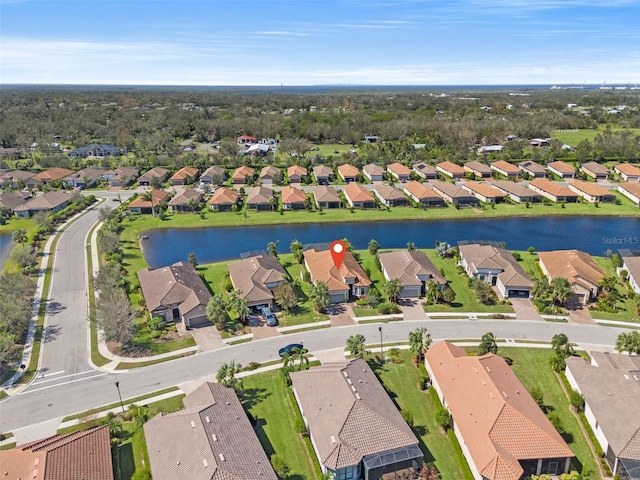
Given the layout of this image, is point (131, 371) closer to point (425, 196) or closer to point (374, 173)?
point (425, 196)

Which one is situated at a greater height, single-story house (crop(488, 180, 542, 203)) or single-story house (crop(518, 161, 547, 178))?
single-story house (crop(518, 161, 547, 178))

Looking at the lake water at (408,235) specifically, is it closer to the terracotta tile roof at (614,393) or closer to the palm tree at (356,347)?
the palm tree at (356,347)

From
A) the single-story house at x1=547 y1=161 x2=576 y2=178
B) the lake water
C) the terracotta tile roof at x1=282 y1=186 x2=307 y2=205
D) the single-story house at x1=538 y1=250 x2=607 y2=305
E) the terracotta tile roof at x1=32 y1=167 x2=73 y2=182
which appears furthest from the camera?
the single-story house at x1=547 y1=161 x2=576 y2=178

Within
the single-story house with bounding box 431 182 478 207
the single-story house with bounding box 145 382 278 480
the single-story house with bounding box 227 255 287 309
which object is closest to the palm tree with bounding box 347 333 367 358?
the single-story house with bounding box 145 382 278 480

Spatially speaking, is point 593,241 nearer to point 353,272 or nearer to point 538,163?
point 353,272

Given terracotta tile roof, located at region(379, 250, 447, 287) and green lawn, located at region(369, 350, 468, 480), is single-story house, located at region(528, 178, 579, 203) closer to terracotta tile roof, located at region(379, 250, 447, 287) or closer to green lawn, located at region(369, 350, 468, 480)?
terracotta tile roof, located at region(379, 250, 447, 287)

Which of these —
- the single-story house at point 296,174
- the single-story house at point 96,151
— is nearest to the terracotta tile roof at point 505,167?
the single-story house at point 296,174
